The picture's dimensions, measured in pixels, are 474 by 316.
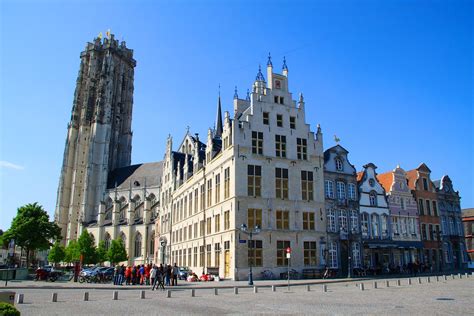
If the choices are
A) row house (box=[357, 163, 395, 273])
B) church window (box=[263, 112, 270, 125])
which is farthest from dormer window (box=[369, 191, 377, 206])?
church window (box=[263, 112, 270, 125])

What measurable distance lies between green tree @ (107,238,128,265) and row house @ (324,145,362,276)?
47.9 meters

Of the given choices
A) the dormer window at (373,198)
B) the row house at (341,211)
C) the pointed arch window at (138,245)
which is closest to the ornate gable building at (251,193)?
the row house at (341,211)

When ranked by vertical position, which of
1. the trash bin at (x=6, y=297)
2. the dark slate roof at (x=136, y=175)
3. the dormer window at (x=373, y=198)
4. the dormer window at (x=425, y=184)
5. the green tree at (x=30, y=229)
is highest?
the dark slate roof at (x=136, y=175)

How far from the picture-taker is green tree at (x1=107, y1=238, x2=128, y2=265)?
74.3 m

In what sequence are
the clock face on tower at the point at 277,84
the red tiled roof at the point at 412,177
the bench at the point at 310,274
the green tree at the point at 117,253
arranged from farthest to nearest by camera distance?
the green tree at the point at 117,253 < the red tiled roof at the point at 412,177 < the clock face on tower at the point at 277,84 < the bench at the point at 310,274

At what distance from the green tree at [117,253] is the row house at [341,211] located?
4785 centimetres

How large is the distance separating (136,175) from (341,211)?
6679 cm

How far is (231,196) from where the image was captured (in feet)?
117

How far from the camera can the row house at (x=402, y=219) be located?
1720 inches

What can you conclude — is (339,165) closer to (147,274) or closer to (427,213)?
(427,213)

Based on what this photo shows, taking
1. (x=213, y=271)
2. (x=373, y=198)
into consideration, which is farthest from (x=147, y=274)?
(x=373, y=198)

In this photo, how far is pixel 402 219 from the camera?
45.5m

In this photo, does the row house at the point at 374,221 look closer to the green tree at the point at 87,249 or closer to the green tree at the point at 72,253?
the green tree at the point at 87,249

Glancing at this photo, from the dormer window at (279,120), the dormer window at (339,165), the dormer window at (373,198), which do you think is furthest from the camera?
the dormer window at (373,198)
